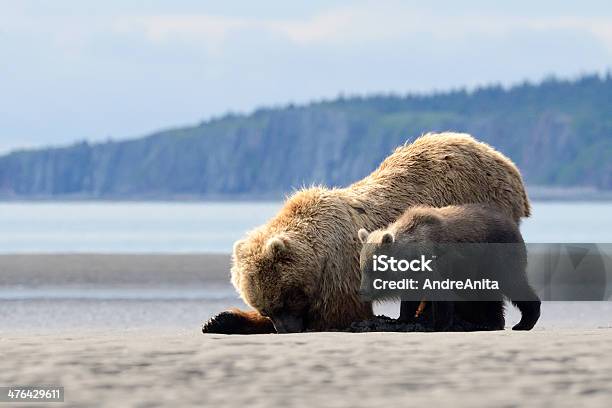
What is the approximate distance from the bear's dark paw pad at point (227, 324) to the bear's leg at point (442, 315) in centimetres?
161

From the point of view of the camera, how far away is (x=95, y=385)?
566 cm

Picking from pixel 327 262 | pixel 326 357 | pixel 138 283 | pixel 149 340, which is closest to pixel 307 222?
pixel 327 262

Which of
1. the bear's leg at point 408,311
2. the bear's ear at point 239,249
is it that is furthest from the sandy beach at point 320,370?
the bear's ear at point 239,249

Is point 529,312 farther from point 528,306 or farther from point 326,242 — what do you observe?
point 326,242

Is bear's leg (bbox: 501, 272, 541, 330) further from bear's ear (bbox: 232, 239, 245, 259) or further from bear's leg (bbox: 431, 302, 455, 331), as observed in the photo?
bear's ear (bbox: 232, 239, 245, 259)

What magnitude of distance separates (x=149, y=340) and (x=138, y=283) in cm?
1677

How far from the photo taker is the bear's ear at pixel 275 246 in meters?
9.57

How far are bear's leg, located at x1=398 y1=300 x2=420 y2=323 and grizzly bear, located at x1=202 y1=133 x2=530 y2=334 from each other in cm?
41

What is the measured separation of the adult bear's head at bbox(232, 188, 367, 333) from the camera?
9.70 metres

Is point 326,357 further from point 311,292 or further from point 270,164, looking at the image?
point 270,164

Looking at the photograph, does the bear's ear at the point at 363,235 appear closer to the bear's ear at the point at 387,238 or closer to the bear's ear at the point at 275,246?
the bear's ear at the point at 387,238

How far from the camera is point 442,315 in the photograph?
9258mm

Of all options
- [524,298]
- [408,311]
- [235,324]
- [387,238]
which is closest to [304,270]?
[235,324]

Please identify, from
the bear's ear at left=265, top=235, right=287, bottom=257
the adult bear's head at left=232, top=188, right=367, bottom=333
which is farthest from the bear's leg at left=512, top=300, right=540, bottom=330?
the bear's ear at left=265, top=235, right=287, bottom=257
